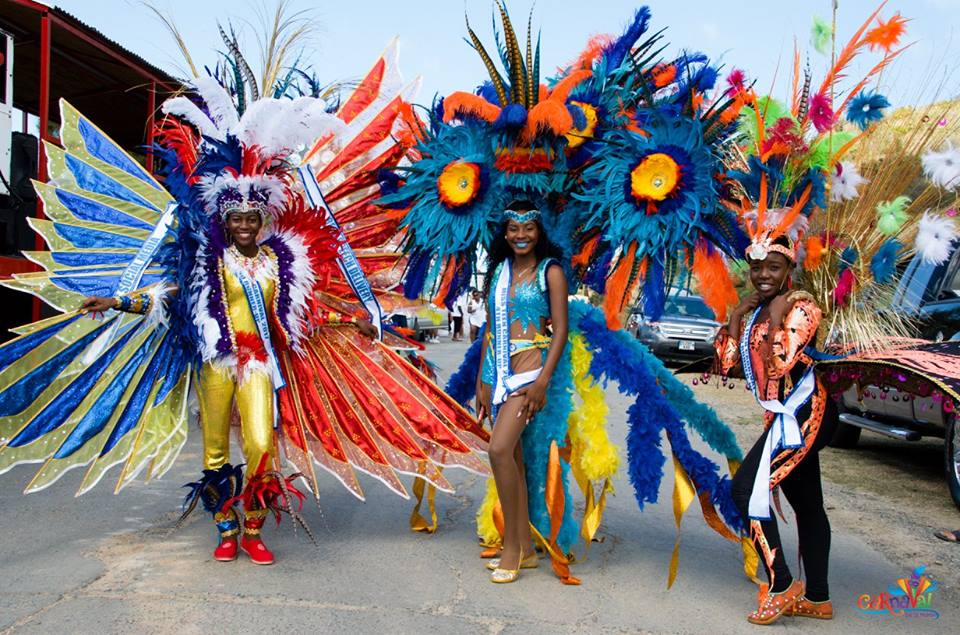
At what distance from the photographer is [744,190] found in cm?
370

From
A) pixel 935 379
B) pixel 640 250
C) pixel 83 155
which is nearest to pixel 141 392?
pixel 83 155

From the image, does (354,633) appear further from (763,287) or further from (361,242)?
(361,242)

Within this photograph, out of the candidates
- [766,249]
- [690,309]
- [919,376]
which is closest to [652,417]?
[766,249]

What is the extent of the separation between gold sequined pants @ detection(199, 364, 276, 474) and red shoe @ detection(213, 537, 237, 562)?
0.37 m

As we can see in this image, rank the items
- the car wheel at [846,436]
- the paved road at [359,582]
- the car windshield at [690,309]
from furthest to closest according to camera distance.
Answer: the car windshield at [690,309]
the car wheel at [846,436]
the paved road at [359,582]

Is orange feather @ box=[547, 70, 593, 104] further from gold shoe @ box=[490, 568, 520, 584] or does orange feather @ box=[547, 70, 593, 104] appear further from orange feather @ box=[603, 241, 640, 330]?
gold shoe @ box=[490, 568, 520, 584]

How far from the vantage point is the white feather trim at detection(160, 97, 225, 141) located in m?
4.18

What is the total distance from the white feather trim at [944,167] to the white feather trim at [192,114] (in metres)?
3.42

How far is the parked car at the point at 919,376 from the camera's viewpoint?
323 cm

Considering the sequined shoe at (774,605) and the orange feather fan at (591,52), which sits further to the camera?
the orange feather fan at (591,52)

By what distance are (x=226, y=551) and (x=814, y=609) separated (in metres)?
2.80

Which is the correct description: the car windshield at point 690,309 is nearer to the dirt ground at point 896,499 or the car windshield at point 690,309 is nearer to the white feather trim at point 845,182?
the dirt ground at point 896,499

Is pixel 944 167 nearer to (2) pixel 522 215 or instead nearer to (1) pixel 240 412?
(2) pixel 522 215
